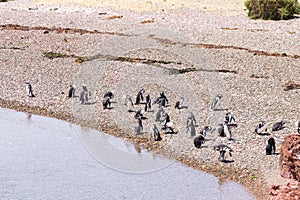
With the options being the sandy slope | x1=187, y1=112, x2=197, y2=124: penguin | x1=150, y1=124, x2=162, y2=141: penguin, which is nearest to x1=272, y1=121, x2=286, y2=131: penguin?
x1=187, y1=112, x2=197, y2=124: penguin

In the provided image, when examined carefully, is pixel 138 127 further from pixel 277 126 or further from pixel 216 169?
pixel 277 126

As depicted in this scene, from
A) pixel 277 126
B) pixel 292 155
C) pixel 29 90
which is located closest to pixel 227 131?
pixel 277 126

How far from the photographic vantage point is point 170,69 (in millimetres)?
29078

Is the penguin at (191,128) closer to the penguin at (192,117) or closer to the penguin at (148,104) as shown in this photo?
the penguin at (192,117)

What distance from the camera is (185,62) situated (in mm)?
30719

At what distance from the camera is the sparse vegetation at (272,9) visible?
137 feet

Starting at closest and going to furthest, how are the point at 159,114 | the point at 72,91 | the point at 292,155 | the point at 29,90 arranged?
the point at 292,155 < the point at 159,114 < the point at 72,91 < the point at 29,90

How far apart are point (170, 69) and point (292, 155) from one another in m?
14.5

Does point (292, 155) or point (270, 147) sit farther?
point (270, 147)

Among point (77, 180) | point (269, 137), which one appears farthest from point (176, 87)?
Result: point (77, 180)

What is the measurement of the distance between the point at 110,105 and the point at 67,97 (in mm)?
2371

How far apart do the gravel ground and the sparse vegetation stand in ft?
2.85

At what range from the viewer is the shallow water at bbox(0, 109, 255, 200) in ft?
55.3

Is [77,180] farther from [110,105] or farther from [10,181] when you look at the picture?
[110,105]
